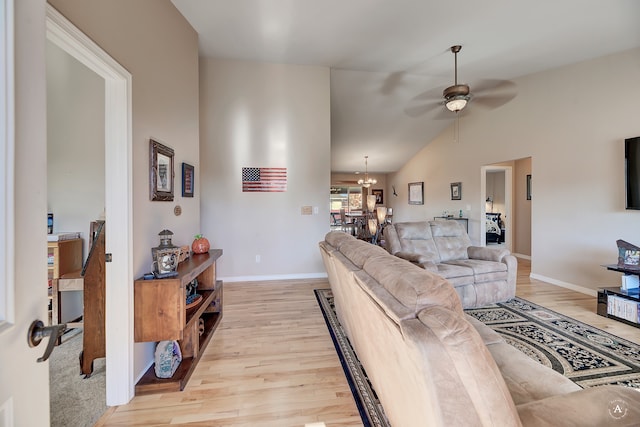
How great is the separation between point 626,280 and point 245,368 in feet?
12.6

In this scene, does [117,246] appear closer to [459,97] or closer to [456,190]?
[459,97]

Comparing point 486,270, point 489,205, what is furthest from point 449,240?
point 489,205

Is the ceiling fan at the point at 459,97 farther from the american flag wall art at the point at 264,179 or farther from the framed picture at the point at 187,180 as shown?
the framed picture at the point at 187,180

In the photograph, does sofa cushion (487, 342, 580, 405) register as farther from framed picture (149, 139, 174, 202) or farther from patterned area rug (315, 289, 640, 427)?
framed picture (149, 139, 174, 202)

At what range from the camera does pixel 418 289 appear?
90cm

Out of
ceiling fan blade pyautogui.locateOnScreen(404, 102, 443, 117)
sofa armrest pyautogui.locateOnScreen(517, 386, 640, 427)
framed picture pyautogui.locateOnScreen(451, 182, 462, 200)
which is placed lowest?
sofa armrest pyautogui.locateOnScreen(517, 386, 640, 427)

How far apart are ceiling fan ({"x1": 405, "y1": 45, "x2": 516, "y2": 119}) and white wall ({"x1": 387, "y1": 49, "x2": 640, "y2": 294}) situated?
18 cm

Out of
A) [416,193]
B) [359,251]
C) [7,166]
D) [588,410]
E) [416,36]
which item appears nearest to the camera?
[7,166]

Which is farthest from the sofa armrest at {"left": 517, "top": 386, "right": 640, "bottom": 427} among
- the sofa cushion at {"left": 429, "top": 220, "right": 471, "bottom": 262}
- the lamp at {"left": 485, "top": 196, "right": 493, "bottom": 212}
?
the lamp at {"left": 485, "top": 196, "right": 493, "bottom": 212}

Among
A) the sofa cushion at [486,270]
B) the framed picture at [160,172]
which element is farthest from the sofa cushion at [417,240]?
the framed picture at [160,172]

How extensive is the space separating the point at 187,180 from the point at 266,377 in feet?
6.22

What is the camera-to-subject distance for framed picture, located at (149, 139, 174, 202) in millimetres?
1930

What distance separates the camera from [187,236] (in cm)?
260

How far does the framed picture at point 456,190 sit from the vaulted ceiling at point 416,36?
1722 millimetres
